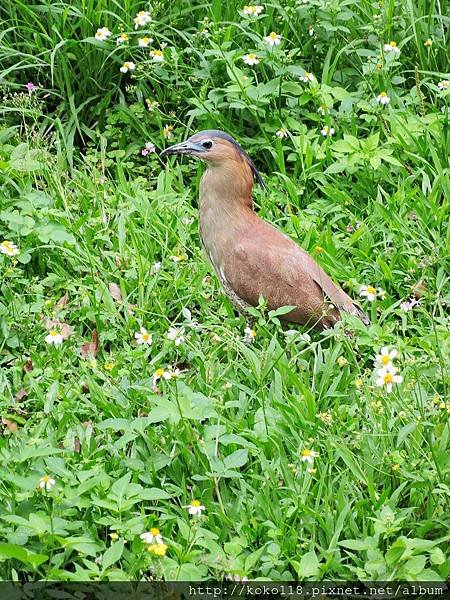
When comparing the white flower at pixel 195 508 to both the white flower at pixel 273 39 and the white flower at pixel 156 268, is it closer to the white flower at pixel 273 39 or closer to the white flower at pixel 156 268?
the white flower at pixel 156 268

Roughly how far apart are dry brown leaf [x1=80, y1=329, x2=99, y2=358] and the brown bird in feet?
1.96

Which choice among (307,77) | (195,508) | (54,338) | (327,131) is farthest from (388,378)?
(307,77)

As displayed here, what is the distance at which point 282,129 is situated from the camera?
6.08 metres

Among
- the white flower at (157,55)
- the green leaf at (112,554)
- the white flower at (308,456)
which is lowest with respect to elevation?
the white flower at (308,456)

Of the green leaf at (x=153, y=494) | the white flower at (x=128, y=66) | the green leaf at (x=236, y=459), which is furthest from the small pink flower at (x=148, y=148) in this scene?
the green leaf at (x=153, y=494)

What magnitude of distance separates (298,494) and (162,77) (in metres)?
2.88

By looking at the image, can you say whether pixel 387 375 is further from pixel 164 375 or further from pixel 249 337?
pixel 249 337

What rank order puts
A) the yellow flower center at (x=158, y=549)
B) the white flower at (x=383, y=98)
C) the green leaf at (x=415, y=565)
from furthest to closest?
1. the white flower at (x=383, y=98)
2. the green leaf at (x=415, y=565)
3. the yellow flower center at (x=158, y=549)

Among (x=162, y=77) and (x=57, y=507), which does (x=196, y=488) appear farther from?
(x=162, y=77)

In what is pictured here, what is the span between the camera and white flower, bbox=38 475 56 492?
3793 millimetres

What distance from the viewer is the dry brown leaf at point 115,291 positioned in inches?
209

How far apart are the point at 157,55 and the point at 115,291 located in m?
1.44

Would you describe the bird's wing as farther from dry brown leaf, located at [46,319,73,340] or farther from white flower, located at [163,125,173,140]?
white flower, located at [163,125,173,140]

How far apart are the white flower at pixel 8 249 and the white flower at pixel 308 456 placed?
1.76 meters
